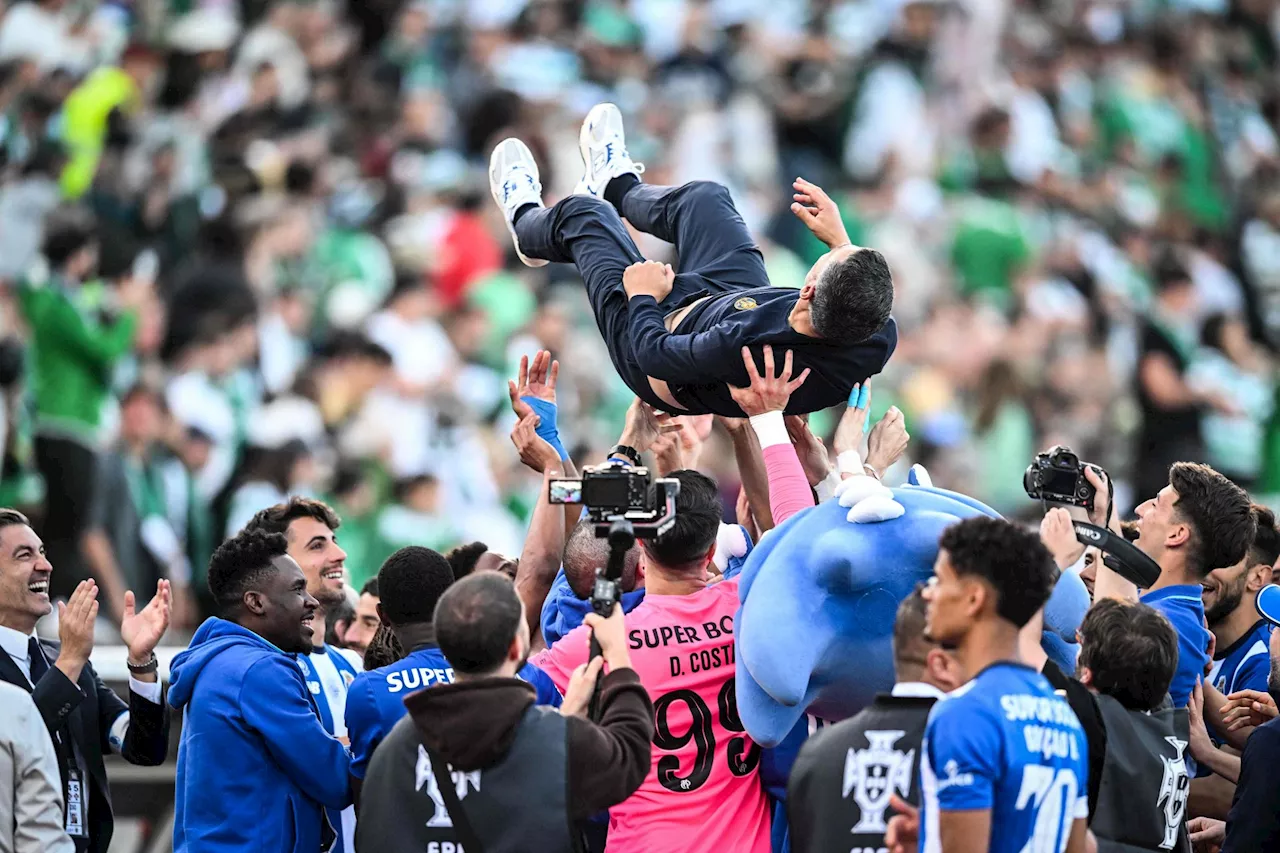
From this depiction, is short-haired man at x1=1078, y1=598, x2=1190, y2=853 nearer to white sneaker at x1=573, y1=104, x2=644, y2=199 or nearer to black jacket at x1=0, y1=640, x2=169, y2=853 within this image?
black jacket at x1=0, y1=640, x2=169, y2=853

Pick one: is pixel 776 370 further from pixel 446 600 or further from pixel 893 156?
pixel 893 156

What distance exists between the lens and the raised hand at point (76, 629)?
495 centimetres

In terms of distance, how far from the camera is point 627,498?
4.23 metres

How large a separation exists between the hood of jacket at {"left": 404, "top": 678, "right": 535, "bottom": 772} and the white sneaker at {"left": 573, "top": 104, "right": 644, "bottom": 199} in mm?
2837

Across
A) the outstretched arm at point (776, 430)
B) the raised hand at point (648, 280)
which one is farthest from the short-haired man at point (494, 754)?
the raised hand at point (648, 280)

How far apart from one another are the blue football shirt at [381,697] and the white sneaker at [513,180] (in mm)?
1979

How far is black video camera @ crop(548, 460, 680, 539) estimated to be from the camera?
13.9ft

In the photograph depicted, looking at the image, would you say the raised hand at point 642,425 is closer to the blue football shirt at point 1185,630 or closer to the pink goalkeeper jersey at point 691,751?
the pink goalkeeper jersey at point 691,751

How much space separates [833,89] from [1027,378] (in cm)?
343

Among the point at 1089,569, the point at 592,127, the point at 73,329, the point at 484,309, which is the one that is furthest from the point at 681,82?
the point at 1089,569

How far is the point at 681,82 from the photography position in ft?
48.2

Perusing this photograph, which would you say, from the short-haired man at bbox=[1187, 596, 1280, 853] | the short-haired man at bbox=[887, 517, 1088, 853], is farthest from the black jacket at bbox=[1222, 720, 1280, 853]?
the short-haired man at bbox=[887, 517, 1088, 853]

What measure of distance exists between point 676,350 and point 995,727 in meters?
2.01

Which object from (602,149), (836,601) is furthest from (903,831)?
(602,149)
